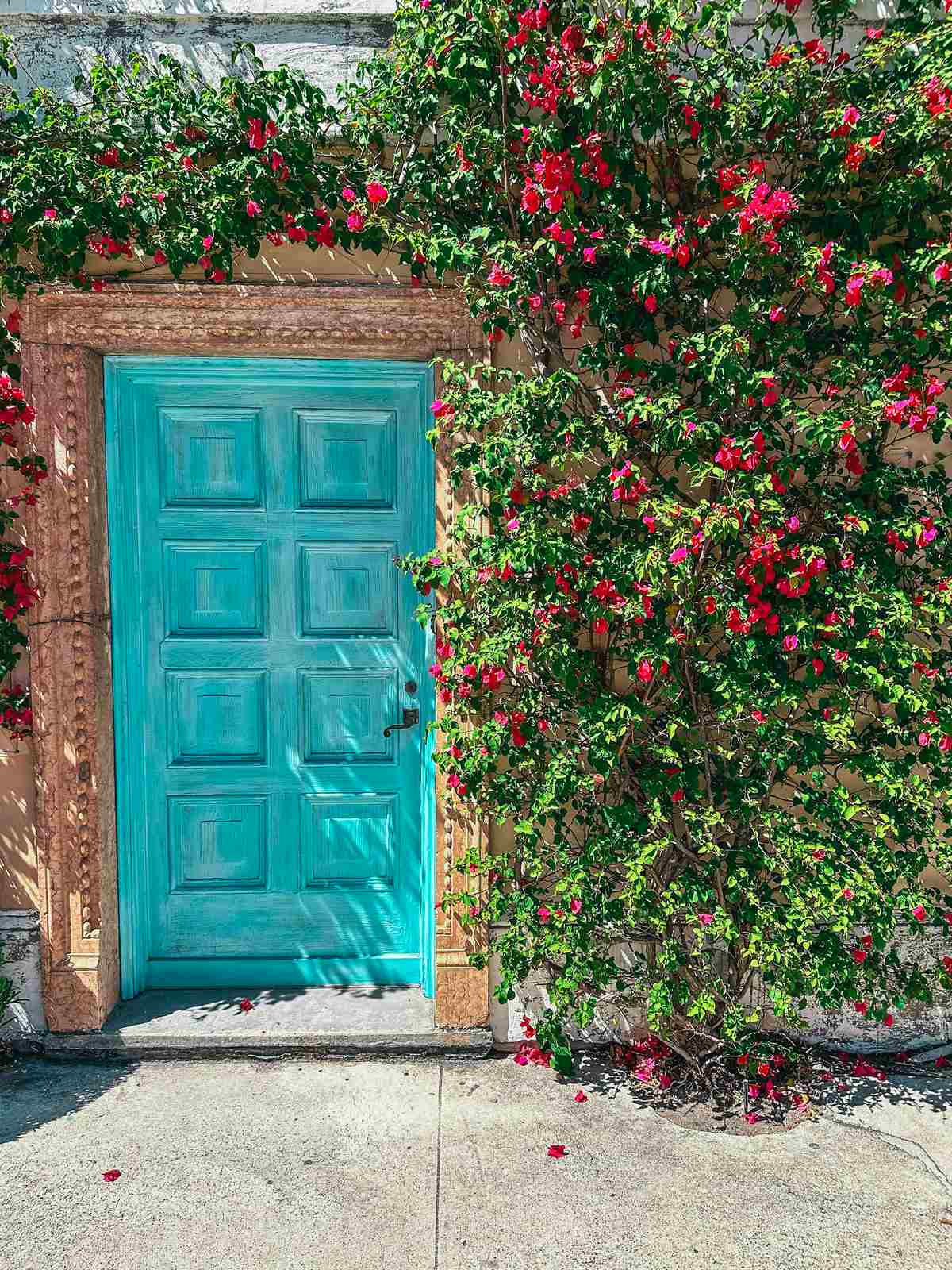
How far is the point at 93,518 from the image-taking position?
333 centimetres

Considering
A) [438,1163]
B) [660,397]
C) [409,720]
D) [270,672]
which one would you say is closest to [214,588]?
[270,672]

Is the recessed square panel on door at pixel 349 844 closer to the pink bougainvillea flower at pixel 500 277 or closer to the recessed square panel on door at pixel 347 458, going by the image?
the recessed square panel on door at pixel 347 458

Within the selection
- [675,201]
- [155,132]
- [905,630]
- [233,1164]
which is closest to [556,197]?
[675,201]

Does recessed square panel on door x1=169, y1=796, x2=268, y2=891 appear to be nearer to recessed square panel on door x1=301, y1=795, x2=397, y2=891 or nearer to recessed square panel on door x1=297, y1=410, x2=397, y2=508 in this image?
recessed square panel on door x1=301, y1=795, x2=397, y2=891

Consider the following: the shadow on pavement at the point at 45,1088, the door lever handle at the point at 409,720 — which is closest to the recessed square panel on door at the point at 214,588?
the door lever handle at the point at 409,720

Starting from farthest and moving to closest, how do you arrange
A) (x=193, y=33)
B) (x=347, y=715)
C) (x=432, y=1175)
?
(x=347, y=715) → (x=193, y=33) → (x=432, y=1175)

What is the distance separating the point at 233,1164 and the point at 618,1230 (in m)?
1.12

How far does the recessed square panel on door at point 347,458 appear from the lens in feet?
11.4

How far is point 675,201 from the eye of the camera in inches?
124

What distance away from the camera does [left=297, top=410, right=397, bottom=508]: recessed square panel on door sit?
3488 millimetres

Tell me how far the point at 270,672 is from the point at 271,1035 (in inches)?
51.6

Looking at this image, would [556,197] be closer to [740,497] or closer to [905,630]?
[740,497]

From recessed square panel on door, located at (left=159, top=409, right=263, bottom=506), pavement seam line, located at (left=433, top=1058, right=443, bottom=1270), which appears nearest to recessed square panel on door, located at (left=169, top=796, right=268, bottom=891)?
pavement seam line, located at (left=433, top=1058, right=443, bottom=1270)

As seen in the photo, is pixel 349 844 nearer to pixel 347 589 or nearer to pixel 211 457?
pixel 347 589
